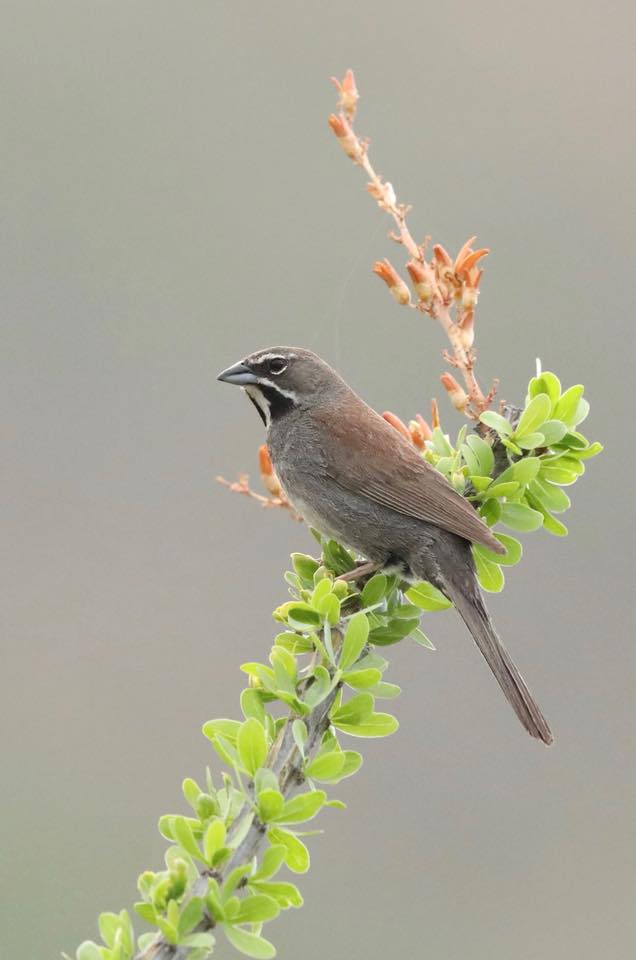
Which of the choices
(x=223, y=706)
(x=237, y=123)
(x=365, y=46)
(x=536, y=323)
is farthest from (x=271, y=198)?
(x=223, y=706)

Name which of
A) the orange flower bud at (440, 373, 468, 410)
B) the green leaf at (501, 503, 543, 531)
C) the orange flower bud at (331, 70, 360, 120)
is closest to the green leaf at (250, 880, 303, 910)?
the green leaf at (501, 503, 543, 531)

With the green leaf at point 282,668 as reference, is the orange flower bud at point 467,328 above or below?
above

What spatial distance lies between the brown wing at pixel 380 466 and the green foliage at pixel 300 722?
1.89 ft

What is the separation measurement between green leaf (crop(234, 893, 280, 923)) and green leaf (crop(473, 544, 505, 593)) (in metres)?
1.54

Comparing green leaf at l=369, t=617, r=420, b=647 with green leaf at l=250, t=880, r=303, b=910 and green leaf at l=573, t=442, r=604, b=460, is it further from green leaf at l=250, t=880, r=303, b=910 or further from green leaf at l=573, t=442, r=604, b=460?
green leaf at l=250, t=880, r=303, b=910

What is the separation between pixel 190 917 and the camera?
1.88 metres

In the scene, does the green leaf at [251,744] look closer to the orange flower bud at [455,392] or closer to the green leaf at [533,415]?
the green leaf at [533,415]

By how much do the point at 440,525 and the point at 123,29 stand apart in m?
23.6

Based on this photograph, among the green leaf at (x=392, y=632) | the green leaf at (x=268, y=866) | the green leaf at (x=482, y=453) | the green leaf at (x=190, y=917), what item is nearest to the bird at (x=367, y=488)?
the green leaf at (x=482, y=453)

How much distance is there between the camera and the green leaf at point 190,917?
1874mm

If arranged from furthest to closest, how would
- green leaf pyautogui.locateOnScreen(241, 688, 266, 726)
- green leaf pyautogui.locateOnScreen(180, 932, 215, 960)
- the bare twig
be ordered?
the bare twig, green leaf pyautogui.locateOnScreen(241, 688, 266, 726), green leaf pyautogui.locateOnScreen(180, 932, 215, 960)

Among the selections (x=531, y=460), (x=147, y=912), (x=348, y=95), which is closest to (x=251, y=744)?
(x=147, y=912)

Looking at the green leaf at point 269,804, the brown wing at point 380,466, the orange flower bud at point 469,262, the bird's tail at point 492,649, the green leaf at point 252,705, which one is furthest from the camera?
the brown wing at point 380,466

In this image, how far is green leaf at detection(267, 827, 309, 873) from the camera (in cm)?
214
